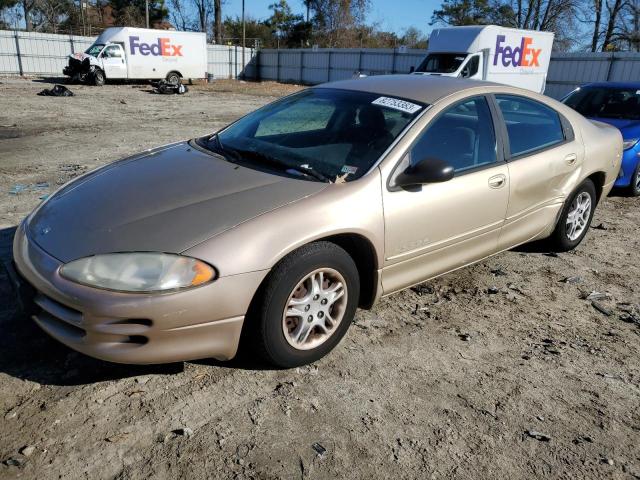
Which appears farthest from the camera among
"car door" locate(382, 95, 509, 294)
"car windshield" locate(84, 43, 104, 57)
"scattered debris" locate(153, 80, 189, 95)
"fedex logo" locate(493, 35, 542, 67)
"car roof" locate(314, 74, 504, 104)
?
"car windshield" locate(84, 43, 104, 57)

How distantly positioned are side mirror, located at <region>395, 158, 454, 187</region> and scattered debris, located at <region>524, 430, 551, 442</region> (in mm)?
1417

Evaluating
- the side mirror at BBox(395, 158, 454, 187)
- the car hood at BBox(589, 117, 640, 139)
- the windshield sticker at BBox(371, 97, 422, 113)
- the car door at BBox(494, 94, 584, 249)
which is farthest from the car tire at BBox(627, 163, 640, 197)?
the side mirror at BBox(395, 158, 454, 187)

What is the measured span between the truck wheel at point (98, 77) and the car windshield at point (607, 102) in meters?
23.9

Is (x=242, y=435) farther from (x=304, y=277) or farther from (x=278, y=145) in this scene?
(x=278, y=145)

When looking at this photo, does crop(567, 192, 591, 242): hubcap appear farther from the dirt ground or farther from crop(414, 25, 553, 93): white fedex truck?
crop(414, 25, 553, 93): white fedex truck

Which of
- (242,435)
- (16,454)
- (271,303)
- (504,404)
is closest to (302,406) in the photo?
(242,435)

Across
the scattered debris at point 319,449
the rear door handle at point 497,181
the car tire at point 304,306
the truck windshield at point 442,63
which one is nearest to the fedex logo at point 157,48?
the truck windshield at point 442,63

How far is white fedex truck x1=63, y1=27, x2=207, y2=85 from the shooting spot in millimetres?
25734

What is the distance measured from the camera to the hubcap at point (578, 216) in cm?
468

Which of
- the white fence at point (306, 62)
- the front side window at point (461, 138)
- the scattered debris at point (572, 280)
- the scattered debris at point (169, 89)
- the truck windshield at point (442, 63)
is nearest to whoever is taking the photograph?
the front side window at point (461, 138)

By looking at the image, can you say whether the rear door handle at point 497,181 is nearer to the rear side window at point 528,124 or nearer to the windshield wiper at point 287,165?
the rear side window at point 528,124

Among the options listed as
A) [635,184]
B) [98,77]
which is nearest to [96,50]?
[98,77]

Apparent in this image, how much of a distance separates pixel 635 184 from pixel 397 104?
513 cm

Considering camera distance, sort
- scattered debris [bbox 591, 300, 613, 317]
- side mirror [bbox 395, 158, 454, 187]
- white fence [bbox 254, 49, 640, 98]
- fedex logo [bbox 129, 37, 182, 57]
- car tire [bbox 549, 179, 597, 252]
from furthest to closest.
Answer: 1. fedex logo [bbox 129, 37, 182, 57]
2. white fence [bbox 254, 49, 640, 98]
3. car tire [bbox 549, 179, 597, 252]
4. scattered debris [bbox 591, 300, 613, 317]
5. side mirror [bbox 395, 158, 454, 187]
